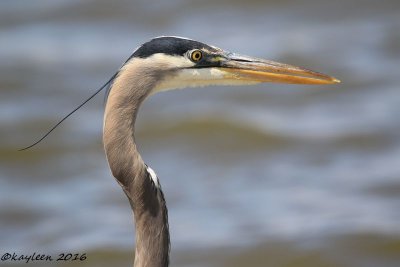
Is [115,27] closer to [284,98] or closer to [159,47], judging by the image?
[284,98]

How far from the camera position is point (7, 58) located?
9.22 metres

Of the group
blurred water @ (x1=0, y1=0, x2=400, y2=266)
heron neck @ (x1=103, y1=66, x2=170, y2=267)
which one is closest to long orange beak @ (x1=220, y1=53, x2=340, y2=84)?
heron neck @ (x1=103, y1=66, x2=170, y2=267)

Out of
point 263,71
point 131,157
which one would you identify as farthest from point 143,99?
point 263,71

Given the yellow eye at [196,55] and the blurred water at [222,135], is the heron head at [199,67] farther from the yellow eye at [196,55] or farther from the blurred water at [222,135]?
the blurred water at [222,135]

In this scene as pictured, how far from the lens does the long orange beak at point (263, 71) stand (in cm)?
429

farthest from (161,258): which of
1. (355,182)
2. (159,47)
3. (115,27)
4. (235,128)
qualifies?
(115,27)

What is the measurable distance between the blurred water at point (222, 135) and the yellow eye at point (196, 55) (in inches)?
94.3

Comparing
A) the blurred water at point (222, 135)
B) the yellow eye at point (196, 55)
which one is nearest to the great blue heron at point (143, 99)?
the yellow eye at point (196, 55)

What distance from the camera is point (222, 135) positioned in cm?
805

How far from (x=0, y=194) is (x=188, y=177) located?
1436 millimetres

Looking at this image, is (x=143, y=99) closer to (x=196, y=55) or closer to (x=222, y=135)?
(x=196, y=55)

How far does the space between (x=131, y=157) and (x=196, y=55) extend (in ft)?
1.83

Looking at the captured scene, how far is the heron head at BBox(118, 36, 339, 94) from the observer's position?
3980 millimetres

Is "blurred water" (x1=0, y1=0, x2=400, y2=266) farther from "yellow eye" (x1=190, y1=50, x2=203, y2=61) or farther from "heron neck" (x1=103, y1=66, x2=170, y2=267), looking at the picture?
"yellow eye" (x1=190, y1=50, x2=203, y2=61)
